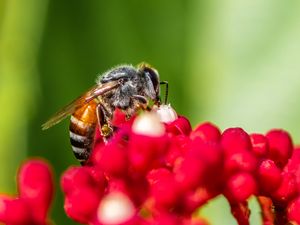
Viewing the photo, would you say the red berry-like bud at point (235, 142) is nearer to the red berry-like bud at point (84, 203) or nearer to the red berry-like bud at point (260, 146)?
the red berry-like bud at point (260, 146)

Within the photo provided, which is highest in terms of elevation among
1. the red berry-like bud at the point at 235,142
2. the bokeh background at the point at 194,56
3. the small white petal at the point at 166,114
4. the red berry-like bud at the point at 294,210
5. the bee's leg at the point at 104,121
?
the red berry-like bud at the point at 235,142

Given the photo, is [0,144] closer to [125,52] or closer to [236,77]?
[125,52]

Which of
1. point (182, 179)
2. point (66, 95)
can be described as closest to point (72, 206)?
point (182, 179)

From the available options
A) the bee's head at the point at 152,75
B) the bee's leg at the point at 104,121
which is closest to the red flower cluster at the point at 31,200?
the bee's leg at the point at 104,121

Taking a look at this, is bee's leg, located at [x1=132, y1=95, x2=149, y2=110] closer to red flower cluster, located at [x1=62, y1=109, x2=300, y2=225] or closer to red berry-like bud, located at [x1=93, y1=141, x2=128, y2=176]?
red flower cluster, located at [x1=62, y1=109, x2=300, y2=225]

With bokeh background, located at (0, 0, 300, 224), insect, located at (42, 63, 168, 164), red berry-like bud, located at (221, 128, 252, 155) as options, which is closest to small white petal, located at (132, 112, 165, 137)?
red berry-like bud, located at (221, 128, 252, 155)
